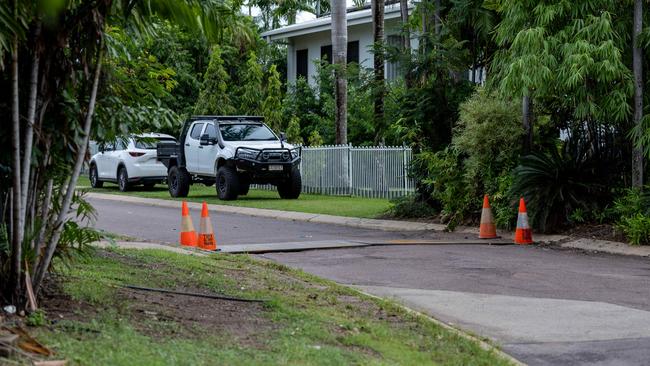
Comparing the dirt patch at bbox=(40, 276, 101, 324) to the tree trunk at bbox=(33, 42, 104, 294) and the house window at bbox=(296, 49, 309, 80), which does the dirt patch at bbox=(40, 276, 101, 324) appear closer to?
the tree trunk at bbox=(33, 42, 104, 294)

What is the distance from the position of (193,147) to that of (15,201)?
63.1 feet

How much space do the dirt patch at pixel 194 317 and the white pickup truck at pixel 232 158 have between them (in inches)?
629

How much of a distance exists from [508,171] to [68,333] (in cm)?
1251

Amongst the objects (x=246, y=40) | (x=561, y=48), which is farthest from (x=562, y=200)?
(x=246, y=40)

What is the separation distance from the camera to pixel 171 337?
6.59 m

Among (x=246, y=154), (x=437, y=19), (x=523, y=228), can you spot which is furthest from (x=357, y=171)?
(x=523, y=228)

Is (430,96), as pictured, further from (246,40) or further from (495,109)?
(246,40)

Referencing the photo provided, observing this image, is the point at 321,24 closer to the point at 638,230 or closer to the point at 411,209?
the point at 411,209

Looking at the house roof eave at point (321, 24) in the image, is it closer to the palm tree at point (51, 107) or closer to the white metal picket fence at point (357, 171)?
the white metal picket fence at point (357, 171)

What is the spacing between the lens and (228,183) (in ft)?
80.4

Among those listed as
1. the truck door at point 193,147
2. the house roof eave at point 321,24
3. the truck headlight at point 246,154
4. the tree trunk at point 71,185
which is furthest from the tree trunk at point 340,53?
the tree trunk at point 71,185

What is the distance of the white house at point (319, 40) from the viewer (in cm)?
3616

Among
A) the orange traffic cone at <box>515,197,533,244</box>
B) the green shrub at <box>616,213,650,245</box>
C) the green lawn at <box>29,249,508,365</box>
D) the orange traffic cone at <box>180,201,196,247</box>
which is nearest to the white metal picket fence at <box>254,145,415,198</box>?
the orange traffic cone at <box>515,197,533,244</box>

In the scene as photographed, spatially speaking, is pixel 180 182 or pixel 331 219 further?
pixel 180 182
